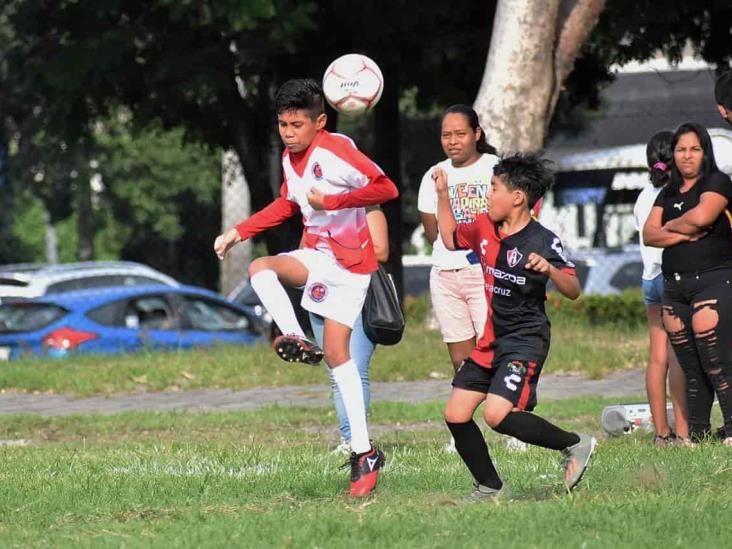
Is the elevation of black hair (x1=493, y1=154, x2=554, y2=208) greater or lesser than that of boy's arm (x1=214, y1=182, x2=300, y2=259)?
greater

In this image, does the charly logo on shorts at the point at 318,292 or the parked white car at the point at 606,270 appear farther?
the parked white car at the point at 606,270

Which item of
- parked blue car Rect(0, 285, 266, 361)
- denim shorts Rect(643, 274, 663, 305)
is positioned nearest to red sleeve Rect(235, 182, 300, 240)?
denim shorts Rect(643, 274, 663, 305)

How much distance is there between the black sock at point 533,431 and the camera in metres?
7.05

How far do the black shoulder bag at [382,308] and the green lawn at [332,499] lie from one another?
73 cm

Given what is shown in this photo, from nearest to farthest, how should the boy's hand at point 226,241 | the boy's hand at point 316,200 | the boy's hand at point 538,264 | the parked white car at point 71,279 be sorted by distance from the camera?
the boy's hand at point 538,264, the boy's hand at point 316,200, the boy's hand at point 226,241, the parked white car at point 71,279

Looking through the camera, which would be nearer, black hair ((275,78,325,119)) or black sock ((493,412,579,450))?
black sock ((493,412,579,450))

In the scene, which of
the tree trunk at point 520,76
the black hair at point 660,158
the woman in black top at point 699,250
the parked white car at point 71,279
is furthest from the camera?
the parked white car at point 71,279

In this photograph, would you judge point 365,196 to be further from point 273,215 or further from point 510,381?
point 510,381

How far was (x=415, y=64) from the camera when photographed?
778 inches

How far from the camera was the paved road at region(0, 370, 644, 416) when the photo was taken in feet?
45.1

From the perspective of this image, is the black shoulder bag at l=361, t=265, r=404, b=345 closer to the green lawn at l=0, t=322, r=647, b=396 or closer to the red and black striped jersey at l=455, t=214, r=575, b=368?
the red and black striped jersey at l=455, t=214, r=575, b=368

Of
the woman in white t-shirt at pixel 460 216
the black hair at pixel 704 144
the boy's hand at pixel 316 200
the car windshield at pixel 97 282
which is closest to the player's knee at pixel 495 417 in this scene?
the boy's hand at pixel 316 200

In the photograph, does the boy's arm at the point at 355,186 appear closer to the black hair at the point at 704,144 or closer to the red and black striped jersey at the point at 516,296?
the red and black striped jersey at the point at 516,296

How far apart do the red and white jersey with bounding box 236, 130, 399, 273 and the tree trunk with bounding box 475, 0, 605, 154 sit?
8.73 m
